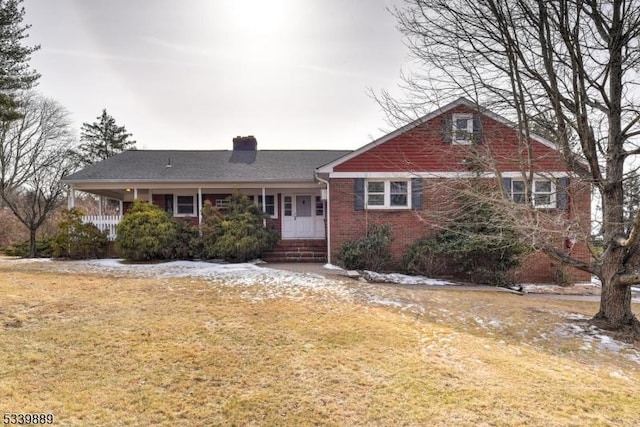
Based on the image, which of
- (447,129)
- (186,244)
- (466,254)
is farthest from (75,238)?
(466,254)

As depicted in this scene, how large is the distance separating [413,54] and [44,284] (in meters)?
10.1

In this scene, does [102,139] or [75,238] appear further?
[102,139]

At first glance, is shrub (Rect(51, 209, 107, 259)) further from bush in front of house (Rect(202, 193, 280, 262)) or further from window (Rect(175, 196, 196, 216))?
bush in front of house (Rect(202, 193, 280, 262))

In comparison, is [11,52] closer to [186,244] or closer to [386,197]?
[186,244]

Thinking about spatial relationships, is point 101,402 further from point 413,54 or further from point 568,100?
point 568,100

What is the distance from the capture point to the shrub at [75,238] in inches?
504

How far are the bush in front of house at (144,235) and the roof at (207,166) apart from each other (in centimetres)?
186

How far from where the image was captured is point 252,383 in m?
3.77

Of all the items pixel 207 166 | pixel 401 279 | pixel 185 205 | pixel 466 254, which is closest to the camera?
pixel 401 279

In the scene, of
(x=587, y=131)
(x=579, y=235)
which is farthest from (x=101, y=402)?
(x=587, y=131)

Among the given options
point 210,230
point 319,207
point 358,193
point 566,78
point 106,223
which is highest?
point 566,78

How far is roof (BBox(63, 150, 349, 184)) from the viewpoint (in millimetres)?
13742

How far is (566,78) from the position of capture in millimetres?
6547

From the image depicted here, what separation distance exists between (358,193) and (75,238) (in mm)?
10725
